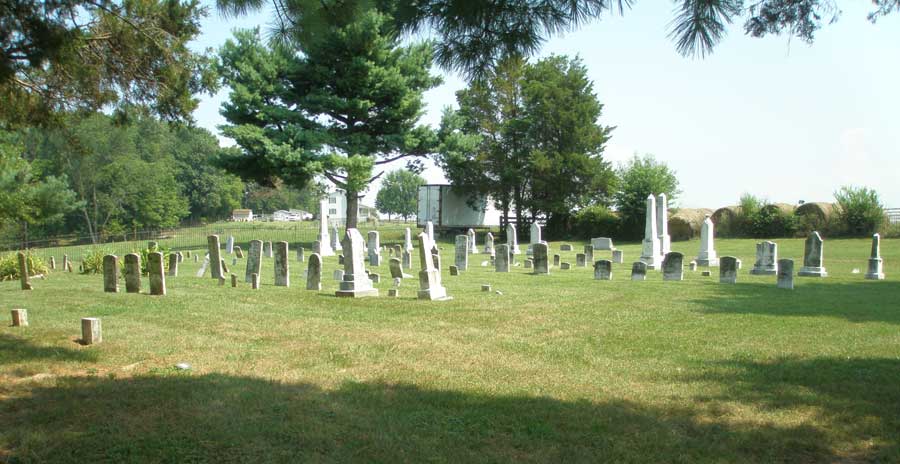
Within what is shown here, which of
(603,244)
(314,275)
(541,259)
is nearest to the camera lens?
(314,275)

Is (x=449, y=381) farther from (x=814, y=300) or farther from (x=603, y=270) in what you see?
(x=603, y=270)

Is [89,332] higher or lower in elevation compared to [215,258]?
lower

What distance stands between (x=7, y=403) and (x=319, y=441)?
3.02m

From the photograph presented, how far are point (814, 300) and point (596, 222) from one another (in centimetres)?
3044

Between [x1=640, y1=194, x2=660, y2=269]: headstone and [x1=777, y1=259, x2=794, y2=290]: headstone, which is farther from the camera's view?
[x1=640, y1=194, x2=660, y2=269]: headstone

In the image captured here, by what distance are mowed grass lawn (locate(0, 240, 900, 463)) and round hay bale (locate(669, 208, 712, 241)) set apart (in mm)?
27329

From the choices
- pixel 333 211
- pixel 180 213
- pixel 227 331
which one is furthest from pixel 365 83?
pixel 333 211

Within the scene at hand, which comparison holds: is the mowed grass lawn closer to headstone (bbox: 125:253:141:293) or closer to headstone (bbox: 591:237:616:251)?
headstone (bbox: 125:253:141:293)

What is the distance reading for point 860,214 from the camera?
115 feet

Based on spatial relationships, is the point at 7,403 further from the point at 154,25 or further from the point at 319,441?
the point at 154,25

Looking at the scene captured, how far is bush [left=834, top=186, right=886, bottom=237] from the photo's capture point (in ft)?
114

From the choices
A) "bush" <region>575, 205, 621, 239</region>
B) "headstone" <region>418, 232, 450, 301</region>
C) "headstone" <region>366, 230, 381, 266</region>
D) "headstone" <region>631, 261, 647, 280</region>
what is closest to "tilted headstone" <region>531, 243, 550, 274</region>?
"headstone" <region>631, 261, 647, 280</region>

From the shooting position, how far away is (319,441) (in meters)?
4.56

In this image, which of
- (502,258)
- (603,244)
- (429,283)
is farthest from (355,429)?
(603,244)
